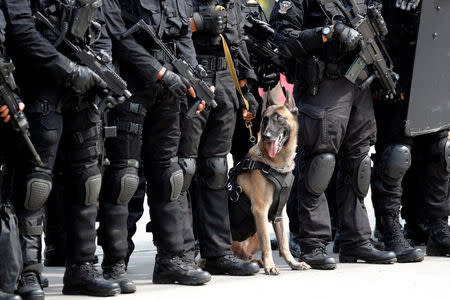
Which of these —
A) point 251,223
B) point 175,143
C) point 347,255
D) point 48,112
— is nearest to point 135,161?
point 175,143

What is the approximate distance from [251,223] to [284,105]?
3.14 ft

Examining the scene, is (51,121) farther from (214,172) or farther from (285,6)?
(285,6)

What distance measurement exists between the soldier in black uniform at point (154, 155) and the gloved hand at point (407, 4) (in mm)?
1959

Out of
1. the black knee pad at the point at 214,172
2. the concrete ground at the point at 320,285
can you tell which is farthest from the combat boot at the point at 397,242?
the black knee pad at the point at 214,172

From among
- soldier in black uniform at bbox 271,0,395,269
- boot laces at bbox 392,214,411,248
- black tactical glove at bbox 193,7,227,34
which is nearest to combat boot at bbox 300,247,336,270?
soldier in black uniform at bbox 271,0,395,269

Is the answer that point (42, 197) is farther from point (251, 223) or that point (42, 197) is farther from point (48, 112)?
point (251, 223)

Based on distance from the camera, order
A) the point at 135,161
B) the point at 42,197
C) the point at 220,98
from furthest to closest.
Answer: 1. the point at 220,98
2. the point at 135,161
3. the point at 42,197

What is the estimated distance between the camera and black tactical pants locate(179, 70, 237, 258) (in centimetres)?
727

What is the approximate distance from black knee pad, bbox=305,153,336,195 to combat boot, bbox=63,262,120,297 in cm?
206

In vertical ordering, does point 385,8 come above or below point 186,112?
above

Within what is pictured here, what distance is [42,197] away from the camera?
5754mm

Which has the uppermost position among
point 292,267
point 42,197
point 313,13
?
point 313,13

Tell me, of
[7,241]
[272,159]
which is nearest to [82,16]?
[7,241]

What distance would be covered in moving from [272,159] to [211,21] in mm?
1169
